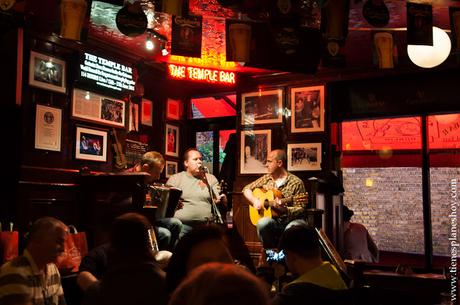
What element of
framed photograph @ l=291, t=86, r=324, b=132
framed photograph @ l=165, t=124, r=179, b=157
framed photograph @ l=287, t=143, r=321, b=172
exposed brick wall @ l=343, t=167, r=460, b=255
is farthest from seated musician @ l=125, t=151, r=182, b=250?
exposed brick wall @ l=343, t=167, r=460, b=255

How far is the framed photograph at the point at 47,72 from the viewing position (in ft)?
22.8

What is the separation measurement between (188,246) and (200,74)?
5.81 metres

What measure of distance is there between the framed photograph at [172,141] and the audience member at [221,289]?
29.1 feet

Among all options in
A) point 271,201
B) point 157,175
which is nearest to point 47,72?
point 157,175

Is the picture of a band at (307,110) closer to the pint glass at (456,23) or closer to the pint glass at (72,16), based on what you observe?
the pint glass at (456,23)

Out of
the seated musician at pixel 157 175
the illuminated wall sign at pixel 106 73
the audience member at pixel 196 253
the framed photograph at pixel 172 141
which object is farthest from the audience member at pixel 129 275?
the framed photograph at pixel 172 141

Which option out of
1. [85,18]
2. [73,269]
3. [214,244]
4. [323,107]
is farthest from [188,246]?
[323,107]

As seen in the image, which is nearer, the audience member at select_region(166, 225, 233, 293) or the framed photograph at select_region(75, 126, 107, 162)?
the audience member at select_region(166, 225, 233, 293)

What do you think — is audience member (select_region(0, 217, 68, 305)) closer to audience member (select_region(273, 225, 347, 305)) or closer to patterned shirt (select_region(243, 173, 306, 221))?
audience member (select_region(273, 225, 347, 305))

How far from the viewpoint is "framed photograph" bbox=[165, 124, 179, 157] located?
1003 centimetres

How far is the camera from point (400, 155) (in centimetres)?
1034

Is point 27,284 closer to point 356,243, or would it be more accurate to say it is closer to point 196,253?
point 196,253

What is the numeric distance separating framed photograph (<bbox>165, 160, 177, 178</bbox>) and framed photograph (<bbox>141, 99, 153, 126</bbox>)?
2.86ft

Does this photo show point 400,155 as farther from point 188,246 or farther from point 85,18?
point 188,246
